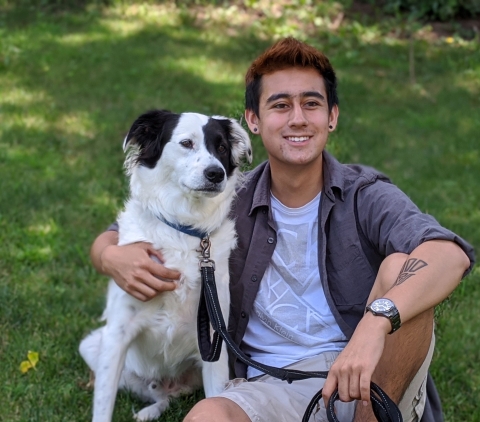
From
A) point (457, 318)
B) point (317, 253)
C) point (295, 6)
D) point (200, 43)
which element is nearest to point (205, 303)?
point (317, 253)

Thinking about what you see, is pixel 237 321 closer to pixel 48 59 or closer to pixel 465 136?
pixel 465 136

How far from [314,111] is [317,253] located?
1.80 feet

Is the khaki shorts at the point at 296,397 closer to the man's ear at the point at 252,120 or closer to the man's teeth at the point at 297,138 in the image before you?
the man's teeth at the point at 297,138

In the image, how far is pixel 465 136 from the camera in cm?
670

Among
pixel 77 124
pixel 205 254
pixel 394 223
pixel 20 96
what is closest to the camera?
pixel 394 223

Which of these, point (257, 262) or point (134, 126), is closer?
point (257, 262)

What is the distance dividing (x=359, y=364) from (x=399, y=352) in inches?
8.1

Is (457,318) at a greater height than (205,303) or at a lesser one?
lesser

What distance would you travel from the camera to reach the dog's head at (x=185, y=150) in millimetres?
2814

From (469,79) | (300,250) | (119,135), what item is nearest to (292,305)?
(300,250)

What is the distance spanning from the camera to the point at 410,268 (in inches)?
86.9

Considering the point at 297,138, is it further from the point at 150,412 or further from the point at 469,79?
the point at 469,79

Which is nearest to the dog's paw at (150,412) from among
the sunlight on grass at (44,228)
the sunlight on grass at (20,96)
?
the sunlight on grass at (44,228)

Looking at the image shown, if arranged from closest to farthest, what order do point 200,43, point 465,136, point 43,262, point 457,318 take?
point 457,318 < point 43,262 < point 465,136 < point 200,43
